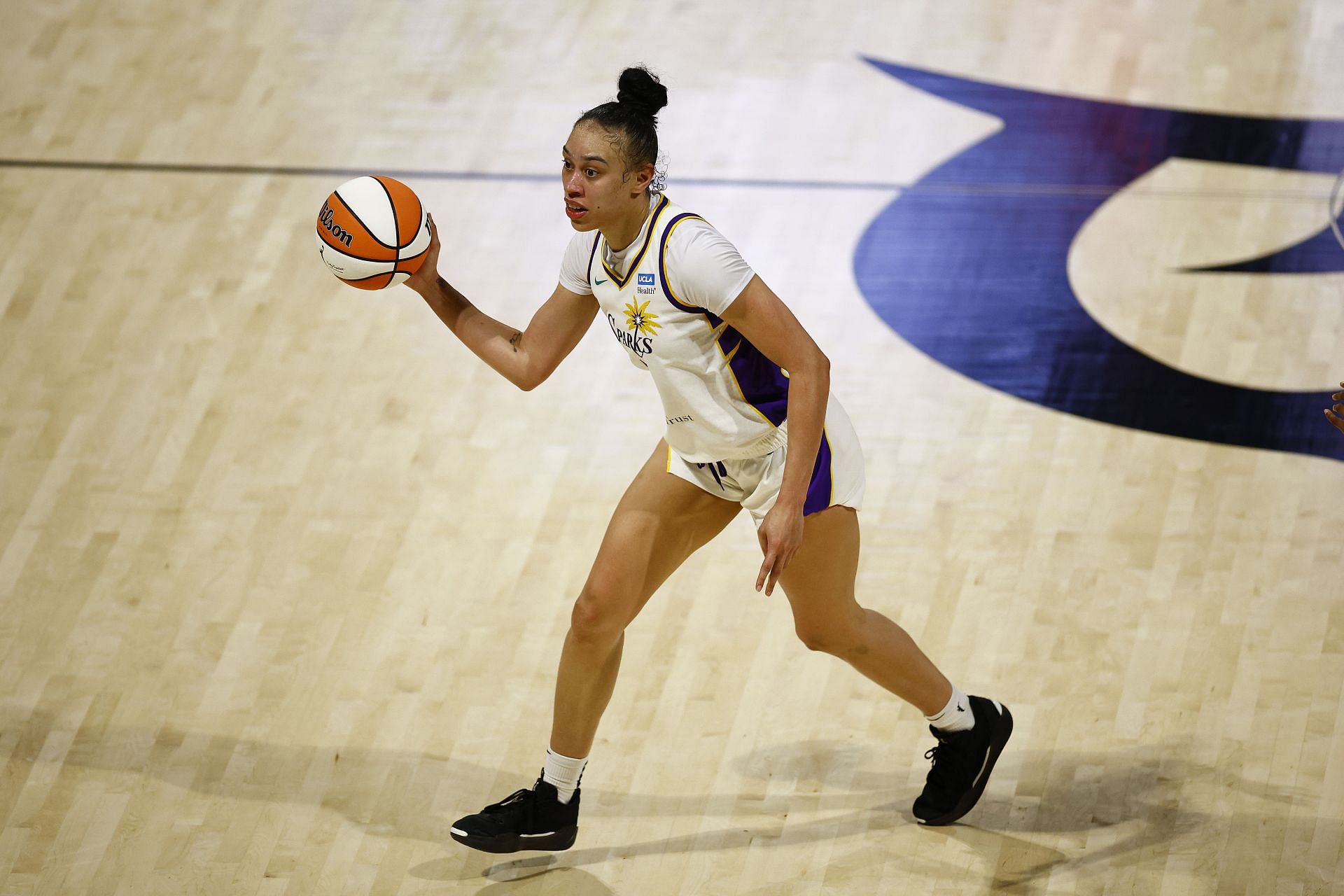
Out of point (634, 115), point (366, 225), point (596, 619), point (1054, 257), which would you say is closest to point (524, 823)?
point (596, 619)

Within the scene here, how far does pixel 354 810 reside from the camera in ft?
12.7

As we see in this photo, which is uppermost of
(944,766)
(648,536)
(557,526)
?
(648,536)

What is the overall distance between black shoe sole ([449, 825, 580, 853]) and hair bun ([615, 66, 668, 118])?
1683 millimetres

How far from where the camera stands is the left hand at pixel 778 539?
3.10 metres

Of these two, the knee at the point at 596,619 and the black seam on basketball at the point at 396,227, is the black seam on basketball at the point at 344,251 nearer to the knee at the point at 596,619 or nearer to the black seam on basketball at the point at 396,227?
the black seam on basketball at the point at 396,227

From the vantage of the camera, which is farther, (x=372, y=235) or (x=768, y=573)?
(x=372, y=235)

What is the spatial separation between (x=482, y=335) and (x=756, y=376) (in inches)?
25.8

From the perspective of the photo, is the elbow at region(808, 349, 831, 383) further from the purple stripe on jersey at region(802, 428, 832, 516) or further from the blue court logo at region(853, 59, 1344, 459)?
the blue court logo at region(853, 59, 1344, 459)

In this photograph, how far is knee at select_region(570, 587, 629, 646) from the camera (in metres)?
3.35

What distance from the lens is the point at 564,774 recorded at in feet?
11.6

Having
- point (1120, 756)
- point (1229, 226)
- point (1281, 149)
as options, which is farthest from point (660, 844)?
point (1281, 149)

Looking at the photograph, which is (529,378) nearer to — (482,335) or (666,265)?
(482,335)

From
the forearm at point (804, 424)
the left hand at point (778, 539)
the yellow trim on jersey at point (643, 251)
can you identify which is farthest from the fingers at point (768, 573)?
Answer: the yellow trim on jersey at point (643, 251)

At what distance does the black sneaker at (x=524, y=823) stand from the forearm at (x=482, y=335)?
976 mm
